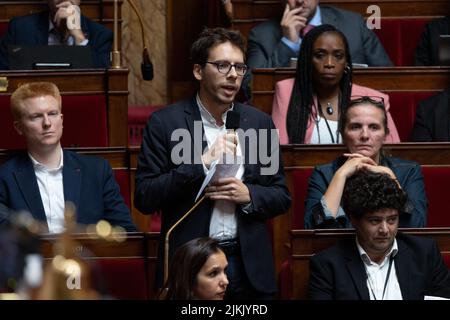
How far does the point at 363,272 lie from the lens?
1326 millimetres

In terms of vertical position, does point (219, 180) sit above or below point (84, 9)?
below

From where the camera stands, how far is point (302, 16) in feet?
7.01

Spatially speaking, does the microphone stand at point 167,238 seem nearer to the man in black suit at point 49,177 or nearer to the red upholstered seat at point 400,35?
the man in black suit at point 49,177

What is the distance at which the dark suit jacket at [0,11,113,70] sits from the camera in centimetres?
213

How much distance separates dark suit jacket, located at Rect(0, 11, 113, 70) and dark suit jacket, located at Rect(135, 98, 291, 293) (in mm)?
777

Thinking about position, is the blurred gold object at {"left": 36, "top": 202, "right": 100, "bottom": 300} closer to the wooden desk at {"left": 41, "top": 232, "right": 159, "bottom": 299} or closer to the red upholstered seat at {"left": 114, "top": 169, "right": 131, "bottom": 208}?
the wooden desk at {"left": 41, "top": 232, "right": 159, "bottom": 299}

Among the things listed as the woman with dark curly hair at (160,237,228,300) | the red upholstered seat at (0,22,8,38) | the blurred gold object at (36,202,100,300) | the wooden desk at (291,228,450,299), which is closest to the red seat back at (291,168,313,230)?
the wooden desk at (291,228,450,299)

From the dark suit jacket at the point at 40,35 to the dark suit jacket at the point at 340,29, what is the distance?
31cm

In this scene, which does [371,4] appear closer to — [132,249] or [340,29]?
[340,29]

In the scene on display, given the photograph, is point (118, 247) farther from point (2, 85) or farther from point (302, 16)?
point (302, 16)

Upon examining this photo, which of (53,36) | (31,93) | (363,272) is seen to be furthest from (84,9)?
(363,272)

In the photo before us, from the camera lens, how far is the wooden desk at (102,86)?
1.89m

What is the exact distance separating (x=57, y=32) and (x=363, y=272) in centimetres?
105
